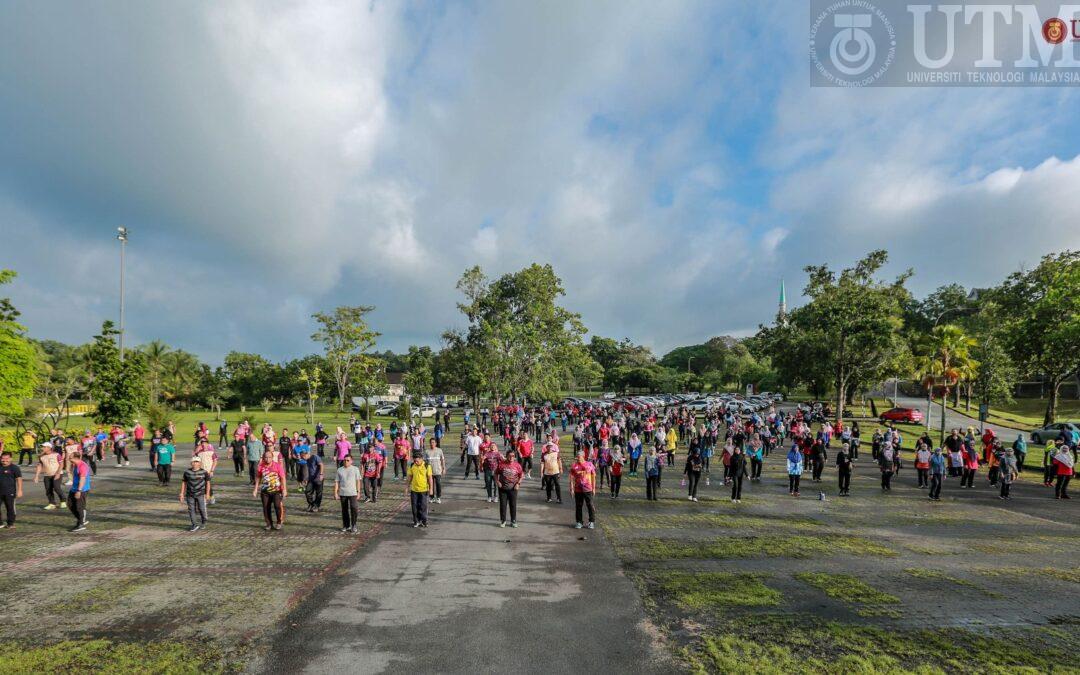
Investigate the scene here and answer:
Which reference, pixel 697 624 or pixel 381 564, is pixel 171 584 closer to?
pixel 381 564

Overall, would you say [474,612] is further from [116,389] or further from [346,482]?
[116,389]

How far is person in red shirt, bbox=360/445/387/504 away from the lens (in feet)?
44.7

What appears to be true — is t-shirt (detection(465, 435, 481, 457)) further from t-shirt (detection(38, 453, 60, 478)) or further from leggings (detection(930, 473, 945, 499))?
leggings (detection(930, 473, 945, 499))

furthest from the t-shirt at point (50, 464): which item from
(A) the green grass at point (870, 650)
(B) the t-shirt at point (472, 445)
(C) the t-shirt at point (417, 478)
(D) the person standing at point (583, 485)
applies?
(A) the green grass at point (870, 650)

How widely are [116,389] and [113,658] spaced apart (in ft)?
92.5

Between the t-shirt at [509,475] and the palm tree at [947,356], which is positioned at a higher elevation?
the palm tree at [947,356]

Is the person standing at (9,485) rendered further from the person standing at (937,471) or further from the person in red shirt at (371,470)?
the person standing at (937,471)

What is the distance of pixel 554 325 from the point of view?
139 ft

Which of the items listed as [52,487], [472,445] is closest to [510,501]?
[472,445]

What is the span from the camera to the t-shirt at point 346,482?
10914 millimetres

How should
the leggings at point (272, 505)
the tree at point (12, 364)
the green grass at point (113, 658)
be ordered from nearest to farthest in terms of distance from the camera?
the green grass at point (113, 658), the leggings at point (272, 505), the tree at point (12, 364)

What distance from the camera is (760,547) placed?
1011 cm

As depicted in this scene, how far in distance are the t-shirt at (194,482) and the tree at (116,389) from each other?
72.2 feet

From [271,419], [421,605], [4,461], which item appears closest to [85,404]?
[271,419]
